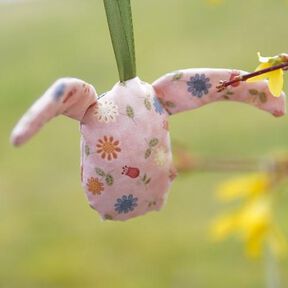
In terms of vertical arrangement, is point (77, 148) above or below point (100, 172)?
below

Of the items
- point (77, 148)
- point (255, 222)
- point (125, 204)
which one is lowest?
point (77, 148)

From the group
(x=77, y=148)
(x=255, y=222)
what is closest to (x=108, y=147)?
(x=255, y=222)

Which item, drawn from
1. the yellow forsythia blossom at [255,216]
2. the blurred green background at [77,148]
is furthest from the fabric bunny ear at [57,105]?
the blurred green background at [77,148]

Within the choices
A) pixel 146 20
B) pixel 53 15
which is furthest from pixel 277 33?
pixel 53 15

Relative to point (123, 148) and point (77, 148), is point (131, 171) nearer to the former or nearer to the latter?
point (123, 148)

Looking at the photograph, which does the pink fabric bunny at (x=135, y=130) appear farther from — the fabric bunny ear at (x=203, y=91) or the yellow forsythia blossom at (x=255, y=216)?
the yellow forsythia blossom at (x=255, y=216)

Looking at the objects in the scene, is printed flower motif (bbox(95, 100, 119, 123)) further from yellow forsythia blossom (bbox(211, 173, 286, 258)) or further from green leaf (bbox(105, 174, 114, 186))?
yellow forsythia blossom (bbox(211, 173, 286, 258))

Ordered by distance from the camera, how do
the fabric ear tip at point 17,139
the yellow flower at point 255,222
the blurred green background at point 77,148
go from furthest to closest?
1. the blurred green background at point 77,148
2. the yellow flower at point 255,222
3. the fabric ear tip at point 17,139

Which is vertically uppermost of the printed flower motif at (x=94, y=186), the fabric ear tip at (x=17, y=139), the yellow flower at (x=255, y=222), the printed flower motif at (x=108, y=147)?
the fabric ear tip at (x=17, y=139)

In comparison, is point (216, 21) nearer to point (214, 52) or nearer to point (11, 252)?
point (214, 52)
